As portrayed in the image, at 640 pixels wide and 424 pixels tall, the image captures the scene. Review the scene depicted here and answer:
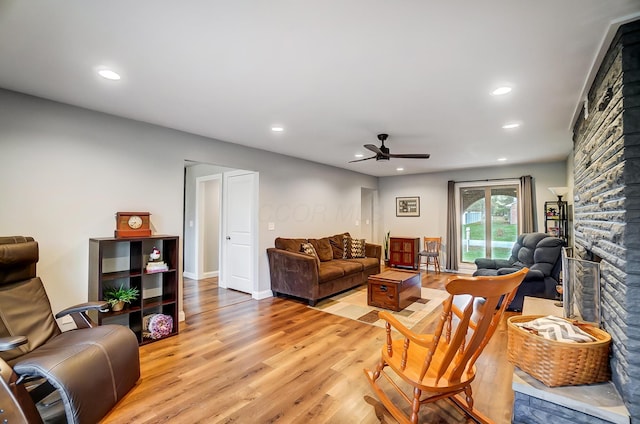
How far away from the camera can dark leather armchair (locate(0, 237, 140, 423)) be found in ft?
5.54

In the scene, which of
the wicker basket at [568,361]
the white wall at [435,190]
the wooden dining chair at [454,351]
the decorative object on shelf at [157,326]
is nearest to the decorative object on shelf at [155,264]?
the decorative object on shelf at [157,326]

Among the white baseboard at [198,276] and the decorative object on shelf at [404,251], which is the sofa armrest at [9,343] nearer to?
the white baseboard at [198,276]

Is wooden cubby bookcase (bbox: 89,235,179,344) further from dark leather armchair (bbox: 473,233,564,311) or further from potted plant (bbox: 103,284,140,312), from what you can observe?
dark leather armchair (bbox: 473,233,564,311)

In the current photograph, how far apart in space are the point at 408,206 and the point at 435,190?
791 millimetres

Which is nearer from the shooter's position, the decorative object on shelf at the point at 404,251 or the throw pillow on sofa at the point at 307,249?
the throw pillow on sofa at the point at 307,249

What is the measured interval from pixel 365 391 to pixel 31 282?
282 centimetres

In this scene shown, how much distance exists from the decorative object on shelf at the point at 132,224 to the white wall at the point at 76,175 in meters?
0.14

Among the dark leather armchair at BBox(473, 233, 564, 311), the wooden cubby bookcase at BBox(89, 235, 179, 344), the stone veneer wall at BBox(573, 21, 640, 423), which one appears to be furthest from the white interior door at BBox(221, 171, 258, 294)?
the stone veneer wall at BBox(573, 21, 640, 423)

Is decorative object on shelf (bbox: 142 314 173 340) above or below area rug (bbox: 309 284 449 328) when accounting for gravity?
above

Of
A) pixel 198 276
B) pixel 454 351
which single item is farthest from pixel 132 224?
pixel 454 351

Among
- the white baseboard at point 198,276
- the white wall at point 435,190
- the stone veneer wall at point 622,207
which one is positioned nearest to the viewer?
the stone veneer wall at point 622,207

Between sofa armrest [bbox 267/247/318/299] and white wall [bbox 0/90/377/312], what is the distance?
1.65m

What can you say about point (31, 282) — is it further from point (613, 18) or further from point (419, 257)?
point (419, 257)

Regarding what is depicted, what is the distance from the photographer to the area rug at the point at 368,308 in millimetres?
3852
